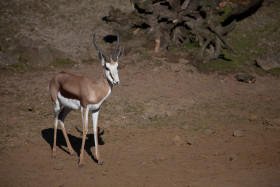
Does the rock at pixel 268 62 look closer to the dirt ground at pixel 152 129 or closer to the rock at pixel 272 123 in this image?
the dirt ground at pixel 152 129

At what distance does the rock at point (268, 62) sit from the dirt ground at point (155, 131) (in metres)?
1.10

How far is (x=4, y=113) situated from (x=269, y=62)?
11469 millimetres

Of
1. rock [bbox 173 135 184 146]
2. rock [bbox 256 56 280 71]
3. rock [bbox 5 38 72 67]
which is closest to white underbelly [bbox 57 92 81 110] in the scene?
rock [bbox 173 135 184 146]

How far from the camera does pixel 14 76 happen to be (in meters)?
14.5

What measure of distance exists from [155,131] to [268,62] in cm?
794

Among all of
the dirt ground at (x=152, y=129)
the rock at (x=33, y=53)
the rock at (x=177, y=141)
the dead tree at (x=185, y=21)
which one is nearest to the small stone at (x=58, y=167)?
the dirt ground at (x=152, y=129)

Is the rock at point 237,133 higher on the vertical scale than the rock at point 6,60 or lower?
higher

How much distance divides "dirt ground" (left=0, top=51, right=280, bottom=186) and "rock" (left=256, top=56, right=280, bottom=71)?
43.1 inches

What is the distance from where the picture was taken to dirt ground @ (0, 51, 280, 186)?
7.59 meters

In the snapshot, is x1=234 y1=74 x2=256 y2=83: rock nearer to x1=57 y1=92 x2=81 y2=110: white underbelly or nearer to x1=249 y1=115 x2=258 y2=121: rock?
x1=249 y1=115 x2=258 y2=121: rock

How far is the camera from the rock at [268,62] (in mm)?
15602

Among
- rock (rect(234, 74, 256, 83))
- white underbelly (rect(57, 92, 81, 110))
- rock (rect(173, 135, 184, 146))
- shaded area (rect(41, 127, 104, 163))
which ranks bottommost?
rock (rect(234, 74, 256, 83))

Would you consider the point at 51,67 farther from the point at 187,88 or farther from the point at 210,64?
the point at 210,64

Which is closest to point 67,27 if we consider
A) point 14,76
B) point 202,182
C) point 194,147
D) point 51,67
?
point 51,67
